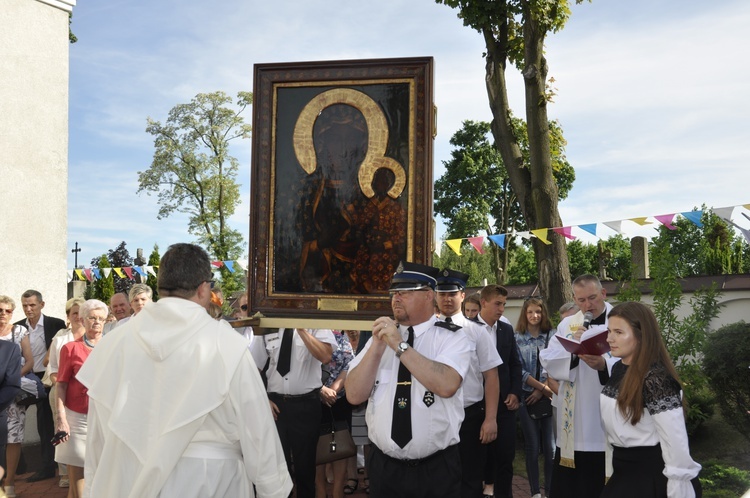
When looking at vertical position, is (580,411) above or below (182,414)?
below

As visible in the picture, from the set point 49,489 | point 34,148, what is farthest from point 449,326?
point 34,148

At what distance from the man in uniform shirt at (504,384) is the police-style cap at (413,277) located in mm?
2648

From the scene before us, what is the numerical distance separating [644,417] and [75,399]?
4.86m

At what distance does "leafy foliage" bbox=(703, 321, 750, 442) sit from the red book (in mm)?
5669

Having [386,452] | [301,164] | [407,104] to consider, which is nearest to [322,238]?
[301,164]

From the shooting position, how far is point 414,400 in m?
4.15

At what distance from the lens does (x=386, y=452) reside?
165 inches

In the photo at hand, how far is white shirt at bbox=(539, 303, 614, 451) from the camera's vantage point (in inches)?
219

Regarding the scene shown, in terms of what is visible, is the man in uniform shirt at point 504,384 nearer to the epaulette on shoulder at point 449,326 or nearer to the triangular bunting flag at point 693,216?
the epaulette on shoulder at point 449,326

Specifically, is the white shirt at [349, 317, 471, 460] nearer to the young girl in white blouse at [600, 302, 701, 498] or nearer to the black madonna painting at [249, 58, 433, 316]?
the black madonna painting at [249, 58, 433, 316]

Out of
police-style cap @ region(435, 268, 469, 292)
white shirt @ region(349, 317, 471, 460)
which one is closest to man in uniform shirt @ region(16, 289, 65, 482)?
police-style cap @ region(435, 268, 469, 292)

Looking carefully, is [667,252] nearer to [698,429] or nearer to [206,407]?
[698,429]

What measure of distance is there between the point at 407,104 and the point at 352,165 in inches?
20.2

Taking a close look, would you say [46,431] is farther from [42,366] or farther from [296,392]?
[296,392]
